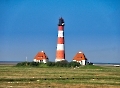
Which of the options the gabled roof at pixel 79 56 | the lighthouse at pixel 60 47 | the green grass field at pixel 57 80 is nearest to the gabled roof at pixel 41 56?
the gabled roof at pixel 79 56

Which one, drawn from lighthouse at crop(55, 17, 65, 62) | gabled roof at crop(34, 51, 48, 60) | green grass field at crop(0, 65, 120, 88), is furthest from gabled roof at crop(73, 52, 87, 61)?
green grass field at crop(0, 65, 120, 88)

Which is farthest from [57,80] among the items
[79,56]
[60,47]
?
[79,56]

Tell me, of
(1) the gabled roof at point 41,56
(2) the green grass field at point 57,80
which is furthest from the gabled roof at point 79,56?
(2) the green grass field at point 57,80

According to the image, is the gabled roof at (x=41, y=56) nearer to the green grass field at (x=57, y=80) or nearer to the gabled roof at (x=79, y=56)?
the gabled roof at (x=79, y=56)

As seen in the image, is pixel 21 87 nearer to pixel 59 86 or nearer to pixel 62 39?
pixel 59 86

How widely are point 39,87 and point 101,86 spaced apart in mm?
4967

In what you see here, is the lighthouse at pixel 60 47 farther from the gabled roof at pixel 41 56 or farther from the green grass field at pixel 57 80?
the green grass field at pixel 57 80

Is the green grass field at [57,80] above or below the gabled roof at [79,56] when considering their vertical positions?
below

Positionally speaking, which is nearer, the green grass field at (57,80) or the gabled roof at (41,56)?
the green grass field at (57,80)

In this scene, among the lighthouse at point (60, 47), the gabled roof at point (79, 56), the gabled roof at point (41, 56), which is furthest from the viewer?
the gabled roof at point (41, 56)

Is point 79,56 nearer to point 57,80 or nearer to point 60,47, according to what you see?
point 60,47

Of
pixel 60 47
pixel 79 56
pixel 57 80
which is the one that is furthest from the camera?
pixel 79 56

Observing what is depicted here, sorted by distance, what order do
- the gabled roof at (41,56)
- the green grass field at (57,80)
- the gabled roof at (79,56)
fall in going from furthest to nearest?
the gabled roof at (41,56), the gabled roof at (79,56), the green grass field at (57,80)

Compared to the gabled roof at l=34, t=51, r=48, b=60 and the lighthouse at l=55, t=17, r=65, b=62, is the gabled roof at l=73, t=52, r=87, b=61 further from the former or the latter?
the lighthouse at l=55, t=17, r=65, b=62
